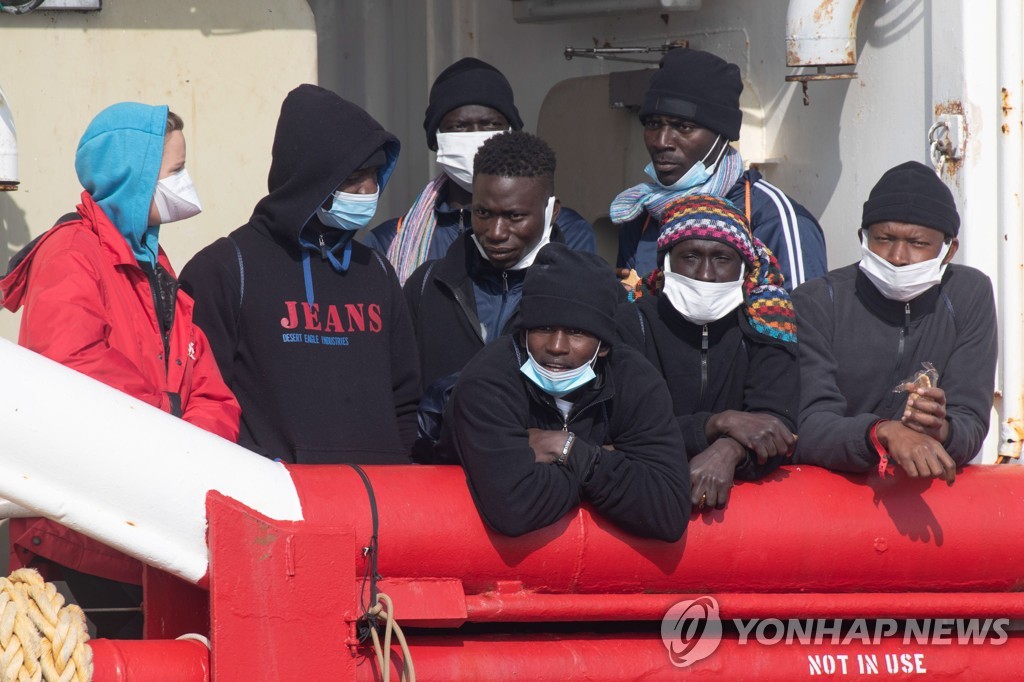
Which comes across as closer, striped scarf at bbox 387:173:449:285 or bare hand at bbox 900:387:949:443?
bare hand at bbox 900:387:949:443

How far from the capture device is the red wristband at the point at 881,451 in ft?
9.25

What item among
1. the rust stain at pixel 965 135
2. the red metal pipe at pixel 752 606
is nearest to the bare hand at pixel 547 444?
the red metal pipe at pixel 752 606

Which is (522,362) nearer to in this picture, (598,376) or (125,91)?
(598,376)

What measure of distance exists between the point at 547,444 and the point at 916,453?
776 millimetres

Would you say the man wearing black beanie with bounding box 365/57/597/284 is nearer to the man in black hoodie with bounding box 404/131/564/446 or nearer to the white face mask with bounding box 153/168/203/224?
the man in black hoodie with bounding box 404/131/564/446

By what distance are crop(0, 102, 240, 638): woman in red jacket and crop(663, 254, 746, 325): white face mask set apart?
3.23ft

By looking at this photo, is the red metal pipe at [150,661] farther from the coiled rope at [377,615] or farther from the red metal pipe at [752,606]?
the red metal pipe at [752,606]

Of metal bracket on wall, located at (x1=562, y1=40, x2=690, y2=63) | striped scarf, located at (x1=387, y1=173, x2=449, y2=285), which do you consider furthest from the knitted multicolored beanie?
metal bracket on wall, located at (x1=562, y1=40, x2=690, y2=63)

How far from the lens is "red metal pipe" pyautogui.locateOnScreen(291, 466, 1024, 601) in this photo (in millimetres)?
2533

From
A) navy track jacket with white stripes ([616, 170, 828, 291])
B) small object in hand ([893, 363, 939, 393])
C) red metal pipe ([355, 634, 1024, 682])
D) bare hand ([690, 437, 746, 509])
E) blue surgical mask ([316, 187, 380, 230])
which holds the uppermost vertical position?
blue surgical mask ([316, 187, 380, 230])

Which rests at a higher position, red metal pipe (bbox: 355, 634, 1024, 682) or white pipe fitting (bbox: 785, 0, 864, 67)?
white pipe fitting (bbox: 785, 0, 864, 67)

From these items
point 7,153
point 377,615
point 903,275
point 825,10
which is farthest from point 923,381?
point 7,153

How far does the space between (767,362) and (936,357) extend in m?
0.45

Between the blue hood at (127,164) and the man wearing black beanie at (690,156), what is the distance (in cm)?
133
